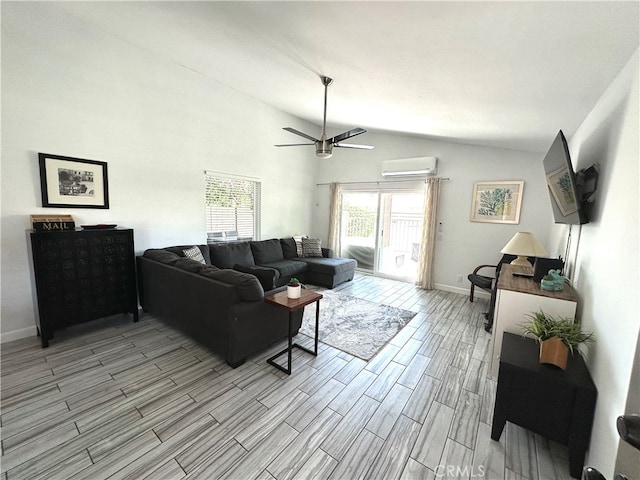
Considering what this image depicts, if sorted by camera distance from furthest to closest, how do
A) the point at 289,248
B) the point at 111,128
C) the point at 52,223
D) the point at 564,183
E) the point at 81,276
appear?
the point at 289,248 → the point at 111,128 → the point at 81,276 → the point at 52,223 → the point at 564,183

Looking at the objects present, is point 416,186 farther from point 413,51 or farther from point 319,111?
point 413,51

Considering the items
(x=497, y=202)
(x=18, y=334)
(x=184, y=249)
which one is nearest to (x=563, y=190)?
(x=497, y=202)

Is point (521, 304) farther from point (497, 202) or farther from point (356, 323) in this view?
point (497, 202)

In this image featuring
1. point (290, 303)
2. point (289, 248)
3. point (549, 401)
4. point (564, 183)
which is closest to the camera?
point (549, 401)

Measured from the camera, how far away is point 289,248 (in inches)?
216

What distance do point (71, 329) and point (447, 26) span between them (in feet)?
14.8

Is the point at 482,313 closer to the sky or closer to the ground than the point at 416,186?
closer to the ground

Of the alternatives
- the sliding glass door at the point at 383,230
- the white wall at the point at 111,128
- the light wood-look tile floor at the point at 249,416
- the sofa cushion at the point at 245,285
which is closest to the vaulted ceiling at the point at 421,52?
the white wall at the point at 111,128

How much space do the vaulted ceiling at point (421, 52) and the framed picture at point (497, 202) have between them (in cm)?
66

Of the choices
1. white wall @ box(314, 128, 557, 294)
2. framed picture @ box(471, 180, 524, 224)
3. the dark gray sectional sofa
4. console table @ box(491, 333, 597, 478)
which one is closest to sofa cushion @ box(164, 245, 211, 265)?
the dark gray sectional sofa

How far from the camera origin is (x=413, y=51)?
1899 millimetres

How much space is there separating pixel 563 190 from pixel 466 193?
259cm

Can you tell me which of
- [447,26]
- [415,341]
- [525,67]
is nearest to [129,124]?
[447,26]

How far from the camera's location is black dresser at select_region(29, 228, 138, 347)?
2.54 m
